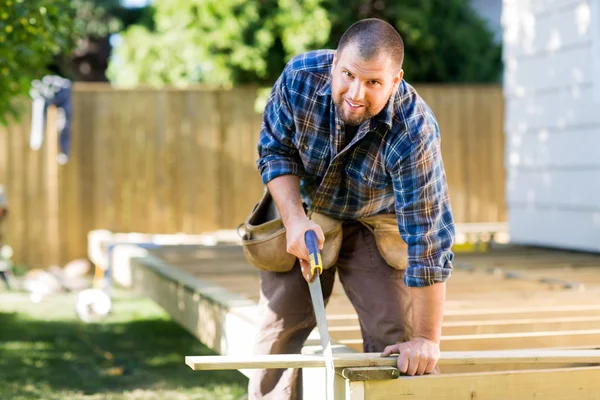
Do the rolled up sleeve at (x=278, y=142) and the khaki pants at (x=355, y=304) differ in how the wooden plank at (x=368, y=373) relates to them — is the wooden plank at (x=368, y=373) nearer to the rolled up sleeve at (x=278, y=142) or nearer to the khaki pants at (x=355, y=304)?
the khaki pants at (x=355, y=304)

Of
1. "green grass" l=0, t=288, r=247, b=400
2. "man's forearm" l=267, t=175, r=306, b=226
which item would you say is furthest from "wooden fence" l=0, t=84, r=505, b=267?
"man's forearm" l=267, t=175, r=306, b=226

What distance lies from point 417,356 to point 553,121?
15.8ft

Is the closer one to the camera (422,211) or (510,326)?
(422,211)

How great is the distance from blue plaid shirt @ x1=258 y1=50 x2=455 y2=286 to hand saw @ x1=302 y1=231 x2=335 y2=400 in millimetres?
269

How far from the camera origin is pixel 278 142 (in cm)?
294

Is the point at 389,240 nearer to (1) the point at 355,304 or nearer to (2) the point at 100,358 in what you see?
(1) the point at 355,304

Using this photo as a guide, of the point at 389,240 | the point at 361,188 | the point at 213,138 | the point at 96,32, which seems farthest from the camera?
the point at 96,32

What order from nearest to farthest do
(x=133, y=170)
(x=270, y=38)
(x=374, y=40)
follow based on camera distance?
(x=374, y=40)
(x=133, y=170)
(x=270, y=38)

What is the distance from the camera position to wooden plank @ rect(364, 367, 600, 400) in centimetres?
259

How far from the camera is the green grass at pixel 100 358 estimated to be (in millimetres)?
4586

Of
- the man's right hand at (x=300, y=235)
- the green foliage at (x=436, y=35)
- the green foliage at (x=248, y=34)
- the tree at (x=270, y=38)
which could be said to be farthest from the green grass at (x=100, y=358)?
the green foliage at (x=436, y=35)

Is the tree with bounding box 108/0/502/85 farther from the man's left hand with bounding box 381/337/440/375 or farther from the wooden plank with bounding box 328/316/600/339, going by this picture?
the man's left hand with bounding box 381/337/440/375

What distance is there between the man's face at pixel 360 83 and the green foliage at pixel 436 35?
8512 mm

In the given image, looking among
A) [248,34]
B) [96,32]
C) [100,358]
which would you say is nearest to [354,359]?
[100,358]
